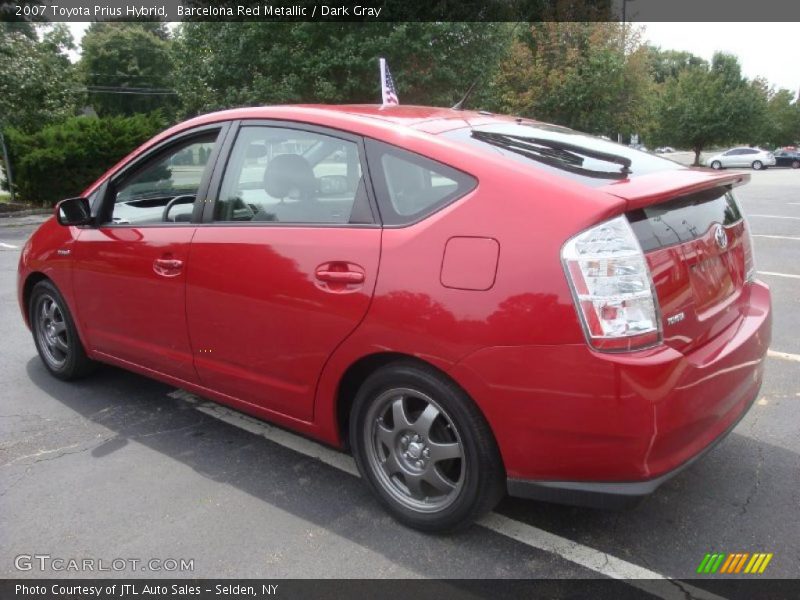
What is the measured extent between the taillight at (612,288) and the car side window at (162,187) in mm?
2136

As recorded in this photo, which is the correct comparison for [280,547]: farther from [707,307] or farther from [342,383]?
[707,307]

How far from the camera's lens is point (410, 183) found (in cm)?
265

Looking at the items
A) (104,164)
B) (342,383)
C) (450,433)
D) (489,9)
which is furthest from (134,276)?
(489,9)

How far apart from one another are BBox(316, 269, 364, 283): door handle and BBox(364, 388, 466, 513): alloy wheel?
18.3 inches

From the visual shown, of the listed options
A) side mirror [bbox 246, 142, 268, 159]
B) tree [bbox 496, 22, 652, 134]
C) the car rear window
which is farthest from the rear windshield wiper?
tree [bbox 496, 22, 652, 134]

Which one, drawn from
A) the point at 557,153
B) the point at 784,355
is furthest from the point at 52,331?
the point at 784,355

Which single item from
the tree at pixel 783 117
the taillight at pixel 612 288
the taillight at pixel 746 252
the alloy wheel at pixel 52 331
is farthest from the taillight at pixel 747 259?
the tree at pixel 783 117

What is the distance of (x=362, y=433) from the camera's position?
2840 mm

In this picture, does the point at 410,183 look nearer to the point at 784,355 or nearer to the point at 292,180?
the point at 292,180

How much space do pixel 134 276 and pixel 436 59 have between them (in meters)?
15.6

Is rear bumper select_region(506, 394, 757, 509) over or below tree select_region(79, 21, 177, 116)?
below

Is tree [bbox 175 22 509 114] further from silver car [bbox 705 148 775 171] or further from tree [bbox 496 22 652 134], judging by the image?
silver car [bbox 705 148 775 171]

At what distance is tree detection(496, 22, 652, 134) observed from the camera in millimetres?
27078

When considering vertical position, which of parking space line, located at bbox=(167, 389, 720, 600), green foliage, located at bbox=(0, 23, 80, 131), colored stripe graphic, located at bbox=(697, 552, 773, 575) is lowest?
parking space line, located at bbox=(167, 389, 720, 600)
